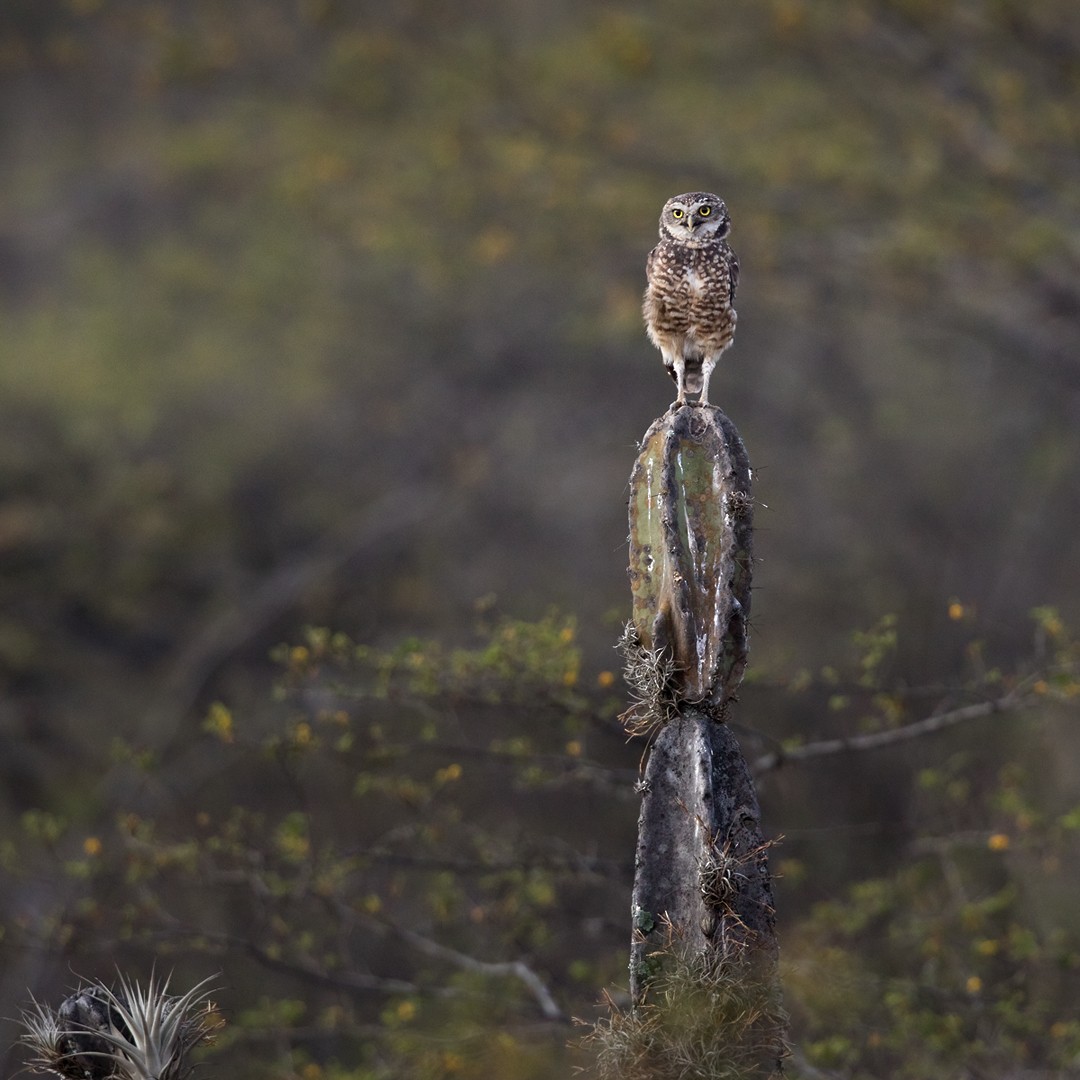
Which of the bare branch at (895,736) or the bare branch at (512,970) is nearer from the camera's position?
the bare branch at (895,736)

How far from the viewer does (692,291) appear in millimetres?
6035

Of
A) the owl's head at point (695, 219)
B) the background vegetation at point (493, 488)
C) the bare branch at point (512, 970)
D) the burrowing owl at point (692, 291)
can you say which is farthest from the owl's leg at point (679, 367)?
the bare branch at point (512, 970)

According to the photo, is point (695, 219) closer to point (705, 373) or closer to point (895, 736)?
point (705, 373)

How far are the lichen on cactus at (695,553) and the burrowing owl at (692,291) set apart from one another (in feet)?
3.48

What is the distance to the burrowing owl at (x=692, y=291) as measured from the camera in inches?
238

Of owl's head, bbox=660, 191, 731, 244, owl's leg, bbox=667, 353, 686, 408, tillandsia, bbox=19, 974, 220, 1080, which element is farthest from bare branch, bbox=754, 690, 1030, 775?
tillandsia, bbox=19, 974, 220, 1080

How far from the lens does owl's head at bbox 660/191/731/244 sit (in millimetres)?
6141

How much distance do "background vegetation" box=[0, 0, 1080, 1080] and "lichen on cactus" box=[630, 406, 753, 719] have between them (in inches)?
108

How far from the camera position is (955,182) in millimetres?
14383

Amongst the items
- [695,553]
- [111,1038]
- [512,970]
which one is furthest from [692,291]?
[512,970]

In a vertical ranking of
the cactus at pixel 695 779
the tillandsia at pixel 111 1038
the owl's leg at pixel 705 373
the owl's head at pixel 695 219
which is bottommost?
the tillandsia at pixel 111 1038

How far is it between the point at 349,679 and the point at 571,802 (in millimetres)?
4893

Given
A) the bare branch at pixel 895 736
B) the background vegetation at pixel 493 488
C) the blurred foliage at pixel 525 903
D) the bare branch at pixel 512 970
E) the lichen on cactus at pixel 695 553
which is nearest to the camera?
the lichen on cactus at pixel 695 553

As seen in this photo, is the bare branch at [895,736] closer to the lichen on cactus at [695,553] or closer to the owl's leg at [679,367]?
the owl's leg at [679,367]
